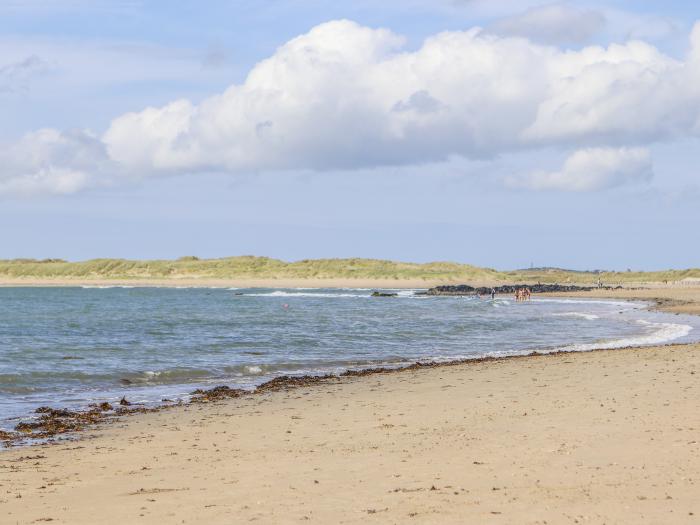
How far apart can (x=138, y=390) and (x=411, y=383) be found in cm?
737

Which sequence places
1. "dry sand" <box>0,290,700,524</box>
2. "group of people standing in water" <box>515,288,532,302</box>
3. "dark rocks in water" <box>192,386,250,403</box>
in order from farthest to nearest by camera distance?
"group of people standing in water" <box>515,288,532,302</box> < "dark rocks in water" <box>192,386,250,403</box> < "dry sand" <box>0,290,700,524</box>

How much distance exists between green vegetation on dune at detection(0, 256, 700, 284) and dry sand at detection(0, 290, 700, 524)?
456 ft

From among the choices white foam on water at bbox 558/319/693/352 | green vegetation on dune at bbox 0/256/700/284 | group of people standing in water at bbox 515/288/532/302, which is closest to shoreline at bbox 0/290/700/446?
white foam on water at bbox 558/319/693/352

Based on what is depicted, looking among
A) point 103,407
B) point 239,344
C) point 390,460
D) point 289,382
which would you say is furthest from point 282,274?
point 390,460

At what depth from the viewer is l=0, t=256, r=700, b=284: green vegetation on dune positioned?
163 meters

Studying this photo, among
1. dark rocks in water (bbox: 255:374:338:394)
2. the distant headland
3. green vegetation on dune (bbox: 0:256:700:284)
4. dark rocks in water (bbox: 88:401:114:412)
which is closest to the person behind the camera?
dark rocks in water (bbox: 88:401:114:412)

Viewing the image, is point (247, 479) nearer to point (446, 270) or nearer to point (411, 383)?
point (411, 383)

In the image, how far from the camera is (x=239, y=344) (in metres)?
34.6

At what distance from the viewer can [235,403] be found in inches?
704

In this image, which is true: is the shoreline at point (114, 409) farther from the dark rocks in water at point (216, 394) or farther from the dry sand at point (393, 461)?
the dry sand at point (393, 461)

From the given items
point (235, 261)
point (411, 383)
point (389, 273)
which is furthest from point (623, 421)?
point (235, 261)

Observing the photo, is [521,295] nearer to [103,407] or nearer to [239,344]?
[239,344]

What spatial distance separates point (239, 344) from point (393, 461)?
2445 centimetres

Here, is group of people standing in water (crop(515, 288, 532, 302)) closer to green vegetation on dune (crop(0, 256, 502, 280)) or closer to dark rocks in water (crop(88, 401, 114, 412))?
dark rocks in water (crop(88, 401, 114, 412))
